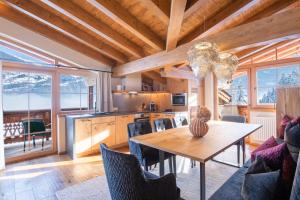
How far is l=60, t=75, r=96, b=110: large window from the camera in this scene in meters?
4.18

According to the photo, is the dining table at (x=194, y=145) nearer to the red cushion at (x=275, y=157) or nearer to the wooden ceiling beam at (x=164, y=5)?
the red cushion at (x=275, y=157)

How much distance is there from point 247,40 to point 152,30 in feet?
5.58

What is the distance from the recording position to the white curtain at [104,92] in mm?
4512

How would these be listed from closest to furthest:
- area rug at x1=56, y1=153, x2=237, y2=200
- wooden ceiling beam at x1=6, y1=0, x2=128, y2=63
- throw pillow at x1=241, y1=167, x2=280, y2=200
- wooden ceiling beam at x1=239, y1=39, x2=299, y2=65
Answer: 1. throw pillow at x1=241, y1=167, x2=280, y2=200
2. area rug at x1=56, y1=153, x2=237, y2=200
3. wooden ceiling beam at x1=6, y1=0, x2=128, y2=63
4. wooden ceiling beam at x1=239, y1=39, x2=299, y2=65

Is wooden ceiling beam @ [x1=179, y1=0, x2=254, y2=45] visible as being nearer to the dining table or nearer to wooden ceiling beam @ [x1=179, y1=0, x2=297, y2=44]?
wooden ceiling beam @ [x1=179, y1=0, x2=297, y2=44]

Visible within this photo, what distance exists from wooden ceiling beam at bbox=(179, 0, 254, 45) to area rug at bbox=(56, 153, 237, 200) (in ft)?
8.16

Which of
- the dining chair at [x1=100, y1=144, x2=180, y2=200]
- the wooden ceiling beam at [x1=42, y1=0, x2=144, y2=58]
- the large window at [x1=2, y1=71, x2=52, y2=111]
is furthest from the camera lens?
the large window at [x1=2, y1=71, x2=52, y2=111]

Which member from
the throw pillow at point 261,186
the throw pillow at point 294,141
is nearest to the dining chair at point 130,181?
the throw pillow at point 261,186

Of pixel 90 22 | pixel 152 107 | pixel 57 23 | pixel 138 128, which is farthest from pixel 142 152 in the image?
pixel 152 107

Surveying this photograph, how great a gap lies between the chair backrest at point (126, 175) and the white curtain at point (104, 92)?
3.39m

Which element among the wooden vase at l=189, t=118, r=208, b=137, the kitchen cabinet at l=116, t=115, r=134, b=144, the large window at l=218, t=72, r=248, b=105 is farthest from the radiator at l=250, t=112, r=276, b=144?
the kitchen cabinet at l=116, t=115, r=134, b=144

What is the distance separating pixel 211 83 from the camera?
5363 mm

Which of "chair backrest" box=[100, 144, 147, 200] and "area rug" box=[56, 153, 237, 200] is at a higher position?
"chair backrest" box=[100, 144, 147, 200]

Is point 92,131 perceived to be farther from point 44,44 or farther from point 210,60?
point 210,60
